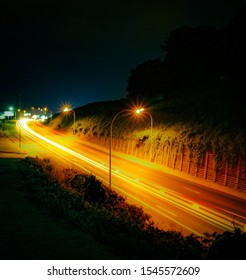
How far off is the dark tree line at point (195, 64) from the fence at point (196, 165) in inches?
780

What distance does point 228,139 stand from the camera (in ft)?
99.9

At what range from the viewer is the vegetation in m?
8.16

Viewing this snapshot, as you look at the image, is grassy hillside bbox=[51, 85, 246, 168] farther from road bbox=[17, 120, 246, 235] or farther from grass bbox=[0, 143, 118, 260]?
grass bbox=[0, 143, 118, 260]

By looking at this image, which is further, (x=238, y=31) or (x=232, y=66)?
(x=232, y=66)

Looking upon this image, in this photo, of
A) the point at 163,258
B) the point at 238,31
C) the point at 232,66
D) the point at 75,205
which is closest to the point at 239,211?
the point at 75,205

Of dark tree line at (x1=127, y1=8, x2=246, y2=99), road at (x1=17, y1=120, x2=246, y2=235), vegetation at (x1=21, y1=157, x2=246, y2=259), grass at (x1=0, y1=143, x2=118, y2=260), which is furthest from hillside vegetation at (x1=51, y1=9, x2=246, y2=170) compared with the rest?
grass at (x1=0, y1=143, x2=118, y2=260)

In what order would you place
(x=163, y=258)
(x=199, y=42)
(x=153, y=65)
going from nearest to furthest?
(x=163, y=258) → (x=199, y=42) → (x=153, y=65)

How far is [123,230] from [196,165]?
75.3ft

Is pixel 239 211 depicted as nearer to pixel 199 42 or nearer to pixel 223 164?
pixel 223 164

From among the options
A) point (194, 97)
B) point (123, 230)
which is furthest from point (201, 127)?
point (123, 230)

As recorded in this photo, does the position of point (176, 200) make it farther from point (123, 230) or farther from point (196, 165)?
point (123, 230)

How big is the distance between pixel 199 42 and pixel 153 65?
1877 centimetres

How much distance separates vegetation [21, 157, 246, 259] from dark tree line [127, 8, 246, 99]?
1501 inches

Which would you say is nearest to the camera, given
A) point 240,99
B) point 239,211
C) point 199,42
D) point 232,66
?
point 239,211
